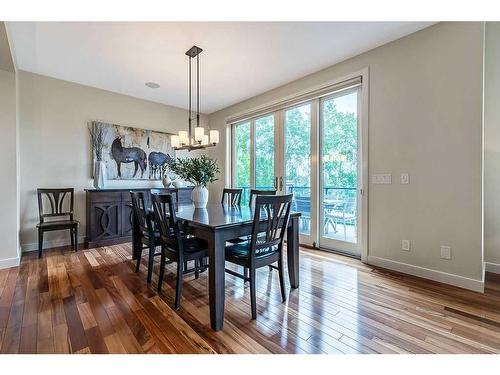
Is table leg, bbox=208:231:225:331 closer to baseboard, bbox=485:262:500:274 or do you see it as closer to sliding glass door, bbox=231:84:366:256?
sliding glass door, bbox=231:84:366:256

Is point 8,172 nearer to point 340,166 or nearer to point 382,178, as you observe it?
point 340,166

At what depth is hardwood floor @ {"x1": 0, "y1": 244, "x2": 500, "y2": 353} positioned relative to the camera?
150 centimetres

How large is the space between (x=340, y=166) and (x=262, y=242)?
1.98m

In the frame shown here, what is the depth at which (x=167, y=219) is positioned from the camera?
2143mm

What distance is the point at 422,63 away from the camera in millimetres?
2523

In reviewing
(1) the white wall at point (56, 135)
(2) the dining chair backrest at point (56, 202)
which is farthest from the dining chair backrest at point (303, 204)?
(2) the dining chair backrest at point (56, 202)

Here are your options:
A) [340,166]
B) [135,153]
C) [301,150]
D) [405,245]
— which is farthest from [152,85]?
[405,245]

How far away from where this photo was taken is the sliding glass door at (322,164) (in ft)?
10.7

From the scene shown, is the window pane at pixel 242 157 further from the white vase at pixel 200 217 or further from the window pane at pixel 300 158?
the white vase at pixel 200 217
